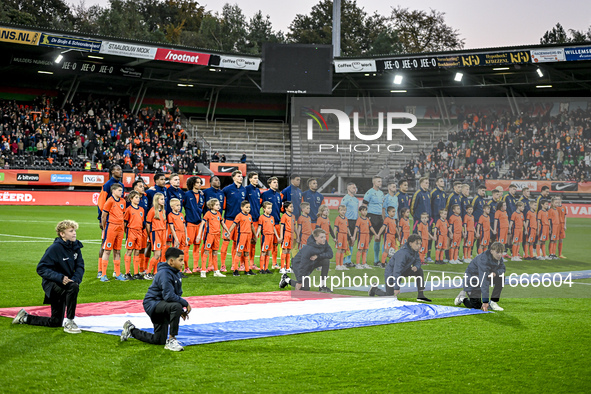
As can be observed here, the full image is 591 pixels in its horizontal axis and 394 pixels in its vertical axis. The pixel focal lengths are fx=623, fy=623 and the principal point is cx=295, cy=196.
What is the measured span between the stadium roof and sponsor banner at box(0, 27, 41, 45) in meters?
0.08

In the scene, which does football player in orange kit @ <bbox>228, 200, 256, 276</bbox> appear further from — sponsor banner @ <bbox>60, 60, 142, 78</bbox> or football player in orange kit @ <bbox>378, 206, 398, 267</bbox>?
sponsor banner @ <bbox>60, 60, 142, 78</bbox>

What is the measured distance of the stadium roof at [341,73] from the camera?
3039 cm

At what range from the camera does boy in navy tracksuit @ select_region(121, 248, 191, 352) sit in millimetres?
6387

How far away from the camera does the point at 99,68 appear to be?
34531 millimetres

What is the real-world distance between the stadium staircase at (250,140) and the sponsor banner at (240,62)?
5949mm

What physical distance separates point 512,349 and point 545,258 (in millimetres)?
8114

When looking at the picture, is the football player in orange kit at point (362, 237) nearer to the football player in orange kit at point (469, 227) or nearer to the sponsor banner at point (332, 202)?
the sponsor banner at point (332, 202)

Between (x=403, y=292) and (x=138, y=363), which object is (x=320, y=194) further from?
(x=138, y=363)

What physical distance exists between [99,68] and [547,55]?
914 inches

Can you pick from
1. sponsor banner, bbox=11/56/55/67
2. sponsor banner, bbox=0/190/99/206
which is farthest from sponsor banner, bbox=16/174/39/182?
sponsor banner, bbox=11/56/55/67

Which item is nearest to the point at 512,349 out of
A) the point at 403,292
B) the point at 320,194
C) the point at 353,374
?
the point at 353,374

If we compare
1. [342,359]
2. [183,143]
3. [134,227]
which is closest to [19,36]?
[183,143]

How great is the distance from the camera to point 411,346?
6754 mm

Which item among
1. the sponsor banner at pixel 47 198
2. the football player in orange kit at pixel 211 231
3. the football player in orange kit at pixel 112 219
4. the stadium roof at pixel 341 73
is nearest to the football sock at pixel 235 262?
the football player in orange kit at pixel 211 231
